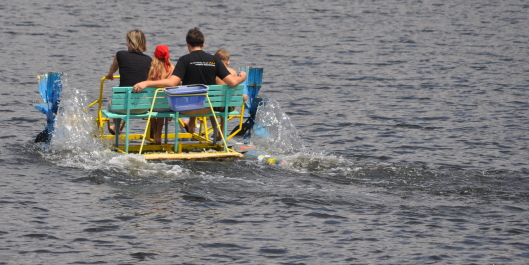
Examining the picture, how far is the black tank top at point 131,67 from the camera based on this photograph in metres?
12.1

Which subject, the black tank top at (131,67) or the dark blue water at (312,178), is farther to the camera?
the black tank top at (131,67)

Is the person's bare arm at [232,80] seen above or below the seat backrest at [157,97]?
above

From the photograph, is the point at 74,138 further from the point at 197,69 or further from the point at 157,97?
the point at 197,69

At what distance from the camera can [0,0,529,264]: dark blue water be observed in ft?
29.3

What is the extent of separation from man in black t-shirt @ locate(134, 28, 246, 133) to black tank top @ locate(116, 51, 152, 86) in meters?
0.45

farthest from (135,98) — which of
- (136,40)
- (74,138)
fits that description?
(74,138)

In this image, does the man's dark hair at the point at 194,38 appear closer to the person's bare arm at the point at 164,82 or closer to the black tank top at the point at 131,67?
the person's bare arm at the point at 164,82

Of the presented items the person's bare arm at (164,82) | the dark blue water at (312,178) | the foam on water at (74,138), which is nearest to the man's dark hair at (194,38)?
the person's bare arm at (164,82)

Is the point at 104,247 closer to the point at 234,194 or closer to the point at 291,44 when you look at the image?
the point at 234,194

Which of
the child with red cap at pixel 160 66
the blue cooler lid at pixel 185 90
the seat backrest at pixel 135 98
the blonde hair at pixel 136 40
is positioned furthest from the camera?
the blonde hair at pixel 136 40

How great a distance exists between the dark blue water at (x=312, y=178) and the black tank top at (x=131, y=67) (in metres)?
0.95

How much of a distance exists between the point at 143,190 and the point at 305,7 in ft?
97.7

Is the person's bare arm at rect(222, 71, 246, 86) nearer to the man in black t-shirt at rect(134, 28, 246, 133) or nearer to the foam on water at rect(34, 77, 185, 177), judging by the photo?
the man in black t-shirt at rect(134, 28, 246, 133)

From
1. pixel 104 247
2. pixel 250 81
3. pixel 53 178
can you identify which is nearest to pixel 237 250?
pixel 104 247
